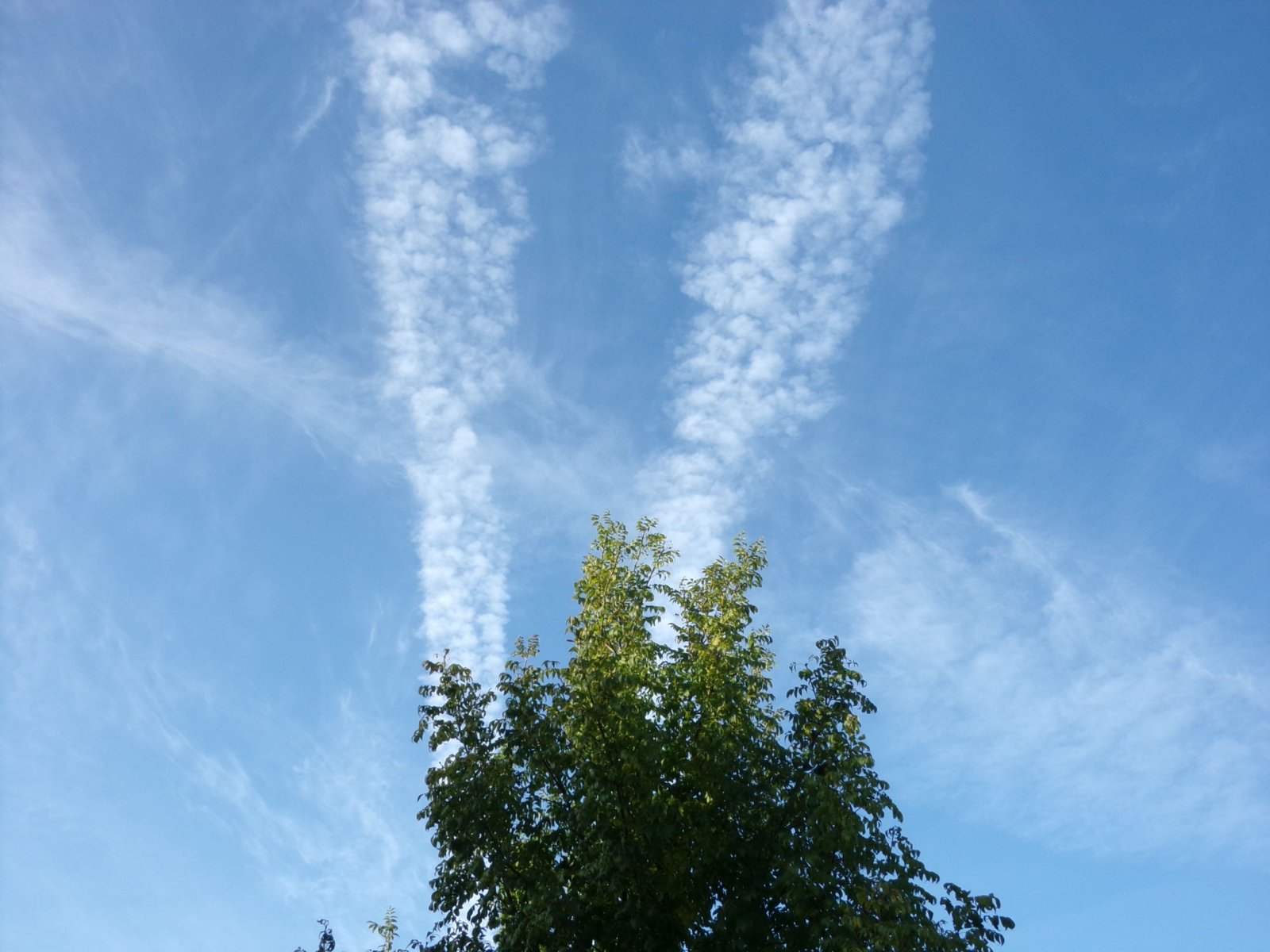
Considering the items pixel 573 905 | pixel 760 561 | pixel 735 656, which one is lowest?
pixel 573 905

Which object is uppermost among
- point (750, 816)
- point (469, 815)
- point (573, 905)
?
point (750, 816)

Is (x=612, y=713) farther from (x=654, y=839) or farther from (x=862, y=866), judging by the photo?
(x=862, y=866)

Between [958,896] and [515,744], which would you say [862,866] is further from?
[515,744]

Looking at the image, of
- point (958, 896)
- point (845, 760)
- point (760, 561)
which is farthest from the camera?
point (760, 561)

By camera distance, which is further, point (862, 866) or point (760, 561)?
point (760, 561)

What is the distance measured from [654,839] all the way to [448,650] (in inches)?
194

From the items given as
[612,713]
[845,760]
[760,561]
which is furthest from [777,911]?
[760,561]

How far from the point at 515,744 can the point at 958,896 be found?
6.94 meters

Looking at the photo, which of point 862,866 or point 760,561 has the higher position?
point 760,561

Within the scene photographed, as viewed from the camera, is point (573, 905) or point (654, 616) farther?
point (654, 616)

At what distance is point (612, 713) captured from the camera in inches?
579

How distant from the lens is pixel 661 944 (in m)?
13.9

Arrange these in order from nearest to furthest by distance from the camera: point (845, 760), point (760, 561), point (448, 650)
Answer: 1. point (845, 760)
2. point (448, 650)
3. point (760, 561)

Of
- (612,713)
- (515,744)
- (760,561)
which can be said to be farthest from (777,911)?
(760,561)
